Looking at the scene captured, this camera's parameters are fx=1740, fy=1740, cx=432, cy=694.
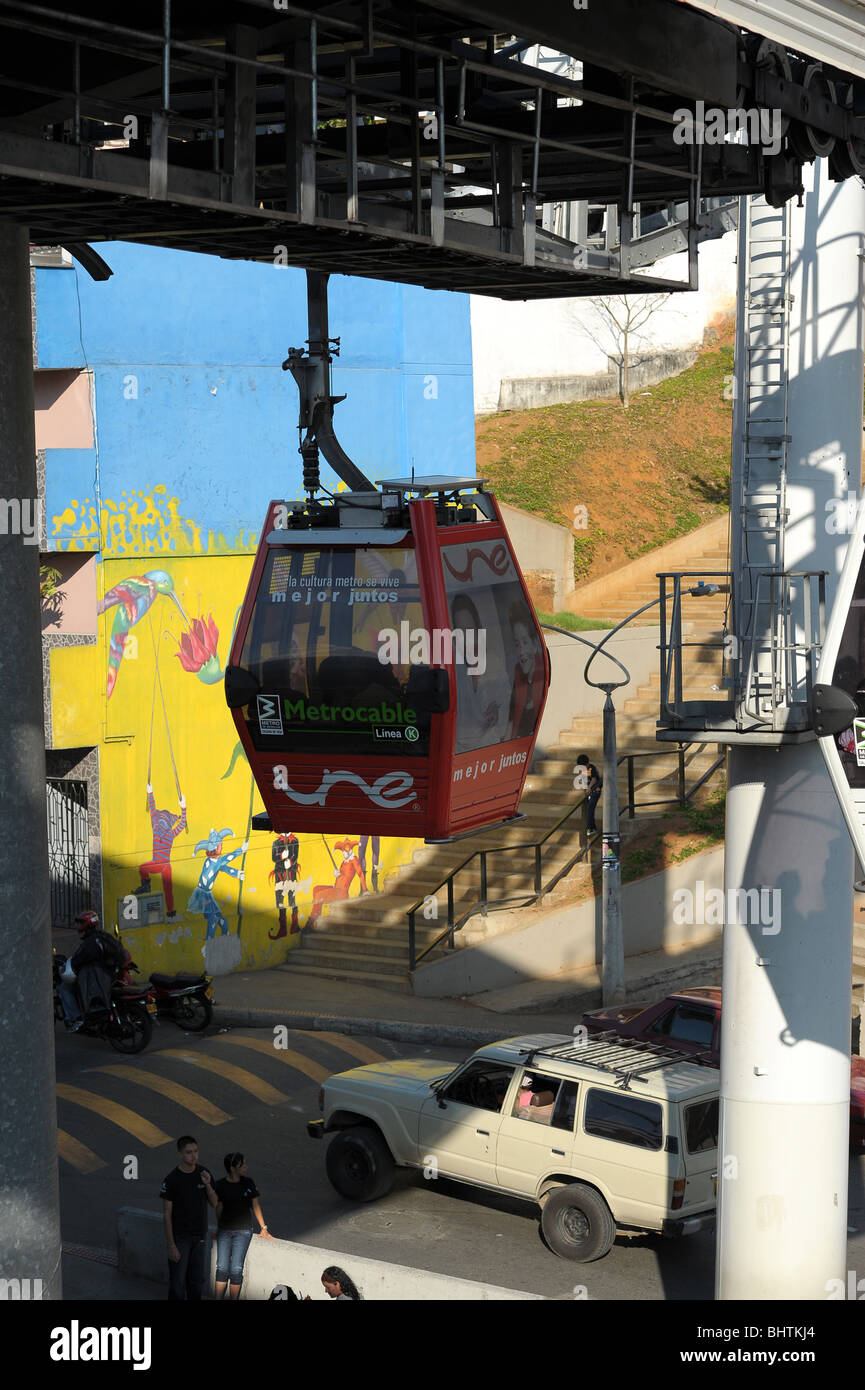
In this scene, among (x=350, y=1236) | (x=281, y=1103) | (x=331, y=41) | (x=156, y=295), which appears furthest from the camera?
(x=156, y=295)

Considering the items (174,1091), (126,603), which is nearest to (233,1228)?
(174,1091)

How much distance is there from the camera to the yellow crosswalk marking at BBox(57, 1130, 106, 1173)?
17219 mm

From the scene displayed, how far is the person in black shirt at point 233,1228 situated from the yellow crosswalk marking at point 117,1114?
17.2 feet

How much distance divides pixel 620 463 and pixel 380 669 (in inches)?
1536

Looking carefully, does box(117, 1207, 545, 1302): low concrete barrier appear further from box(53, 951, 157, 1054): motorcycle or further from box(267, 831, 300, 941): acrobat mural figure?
box(267, 831, 300, 941): acrobat mural figure

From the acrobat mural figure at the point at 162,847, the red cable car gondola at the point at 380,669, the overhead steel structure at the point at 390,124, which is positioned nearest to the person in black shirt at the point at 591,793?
the acrobat mural figure at the point at 162,847

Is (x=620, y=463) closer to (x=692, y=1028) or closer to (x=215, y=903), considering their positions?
(x=215, y=903)

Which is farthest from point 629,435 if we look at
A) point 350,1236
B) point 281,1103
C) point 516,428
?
point 350,1236

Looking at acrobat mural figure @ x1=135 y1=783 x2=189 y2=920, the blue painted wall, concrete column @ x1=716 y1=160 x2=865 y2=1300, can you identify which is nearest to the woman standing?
concrete column @ x1=716 y1=160 x2=865 y2=1300

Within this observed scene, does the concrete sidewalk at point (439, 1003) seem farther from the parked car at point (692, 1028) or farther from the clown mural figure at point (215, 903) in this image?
the parked car at point (692, 1028)

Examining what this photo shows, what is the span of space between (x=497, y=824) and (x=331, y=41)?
4.58 meters

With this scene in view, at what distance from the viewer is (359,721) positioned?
10.1 metres

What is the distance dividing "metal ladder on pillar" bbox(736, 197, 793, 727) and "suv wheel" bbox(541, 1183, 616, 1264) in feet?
16.1
